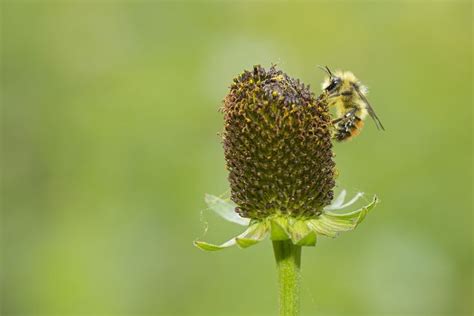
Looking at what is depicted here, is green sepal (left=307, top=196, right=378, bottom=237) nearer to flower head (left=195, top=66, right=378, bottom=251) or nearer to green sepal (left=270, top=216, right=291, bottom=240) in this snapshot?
flower head (left=195, top=66, right=378, bottom=251)

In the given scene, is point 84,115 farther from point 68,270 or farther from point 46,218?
point 68,270

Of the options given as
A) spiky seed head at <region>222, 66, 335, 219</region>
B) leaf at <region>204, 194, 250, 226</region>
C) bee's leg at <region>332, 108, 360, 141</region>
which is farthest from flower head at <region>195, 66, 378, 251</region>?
bee's leg at <region>332, 108, 360, 141</region>

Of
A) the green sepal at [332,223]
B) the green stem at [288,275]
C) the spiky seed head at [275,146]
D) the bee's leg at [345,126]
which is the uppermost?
the bee's leg at [345,126]

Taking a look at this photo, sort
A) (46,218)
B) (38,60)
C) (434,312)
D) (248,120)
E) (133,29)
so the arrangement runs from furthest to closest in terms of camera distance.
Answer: (133,29), (38,60), (46,218), (434,312), (248,120)

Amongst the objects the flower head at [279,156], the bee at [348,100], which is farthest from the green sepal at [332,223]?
the bee at [348,100]

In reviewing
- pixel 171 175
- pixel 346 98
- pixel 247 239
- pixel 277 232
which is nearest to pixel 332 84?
pixel 346 98

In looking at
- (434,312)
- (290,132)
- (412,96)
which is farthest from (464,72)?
(290,132)

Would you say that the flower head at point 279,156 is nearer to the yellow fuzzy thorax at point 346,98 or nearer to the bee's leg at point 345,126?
the bee's leg at point 345,126
